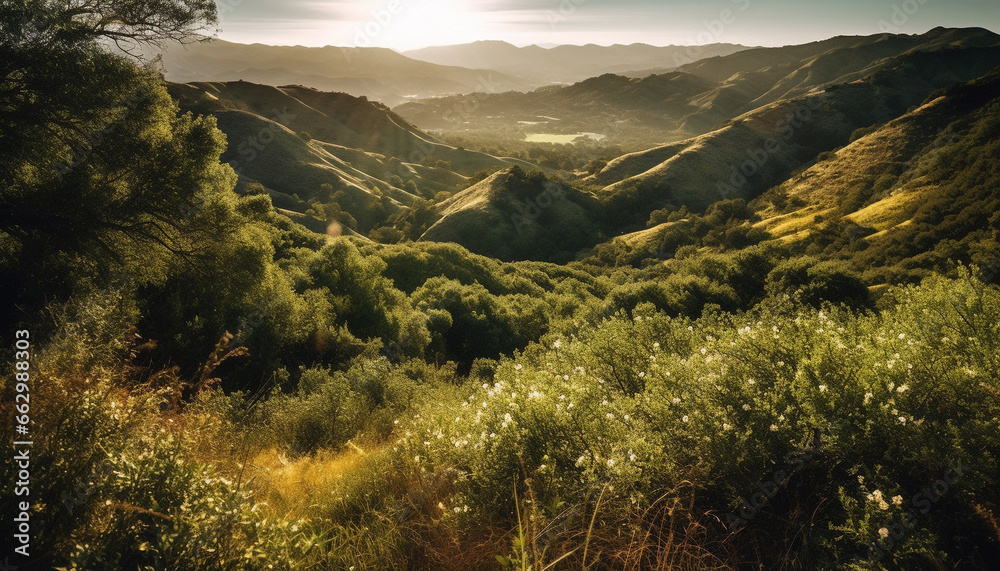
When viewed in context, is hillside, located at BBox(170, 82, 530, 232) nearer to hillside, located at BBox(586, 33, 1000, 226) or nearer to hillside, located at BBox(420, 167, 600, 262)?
hillside, located at BBox(420, 167, 600, 262)

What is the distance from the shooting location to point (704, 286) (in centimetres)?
2361

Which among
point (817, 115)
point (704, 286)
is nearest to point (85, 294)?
point (704, 286)

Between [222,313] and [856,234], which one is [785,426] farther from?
[856,234]

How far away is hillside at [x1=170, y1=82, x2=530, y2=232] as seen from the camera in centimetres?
8062

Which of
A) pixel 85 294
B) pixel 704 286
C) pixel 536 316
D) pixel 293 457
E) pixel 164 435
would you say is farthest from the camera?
pixel 536 316

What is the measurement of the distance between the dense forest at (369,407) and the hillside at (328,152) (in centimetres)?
5281

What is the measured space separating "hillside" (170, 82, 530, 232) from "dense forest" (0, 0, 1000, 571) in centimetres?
5281

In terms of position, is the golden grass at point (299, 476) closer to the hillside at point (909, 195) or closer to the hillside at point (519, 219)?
the hillside at point (909, 195)

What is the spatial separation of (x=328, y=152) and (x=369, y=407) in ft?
341

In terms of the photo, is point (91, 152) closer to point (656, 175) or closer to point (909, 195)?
point (909, 195)

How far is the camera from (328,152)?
4070 inches

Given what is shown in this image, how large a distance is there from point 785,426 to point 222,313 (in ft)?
54.4

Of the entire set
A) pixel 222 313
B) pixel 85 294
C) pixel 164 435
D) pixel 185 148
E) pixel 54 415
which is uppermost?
pixel 185 148

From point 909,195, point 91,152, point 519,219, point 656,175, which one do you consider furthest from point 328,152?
point 909,195
